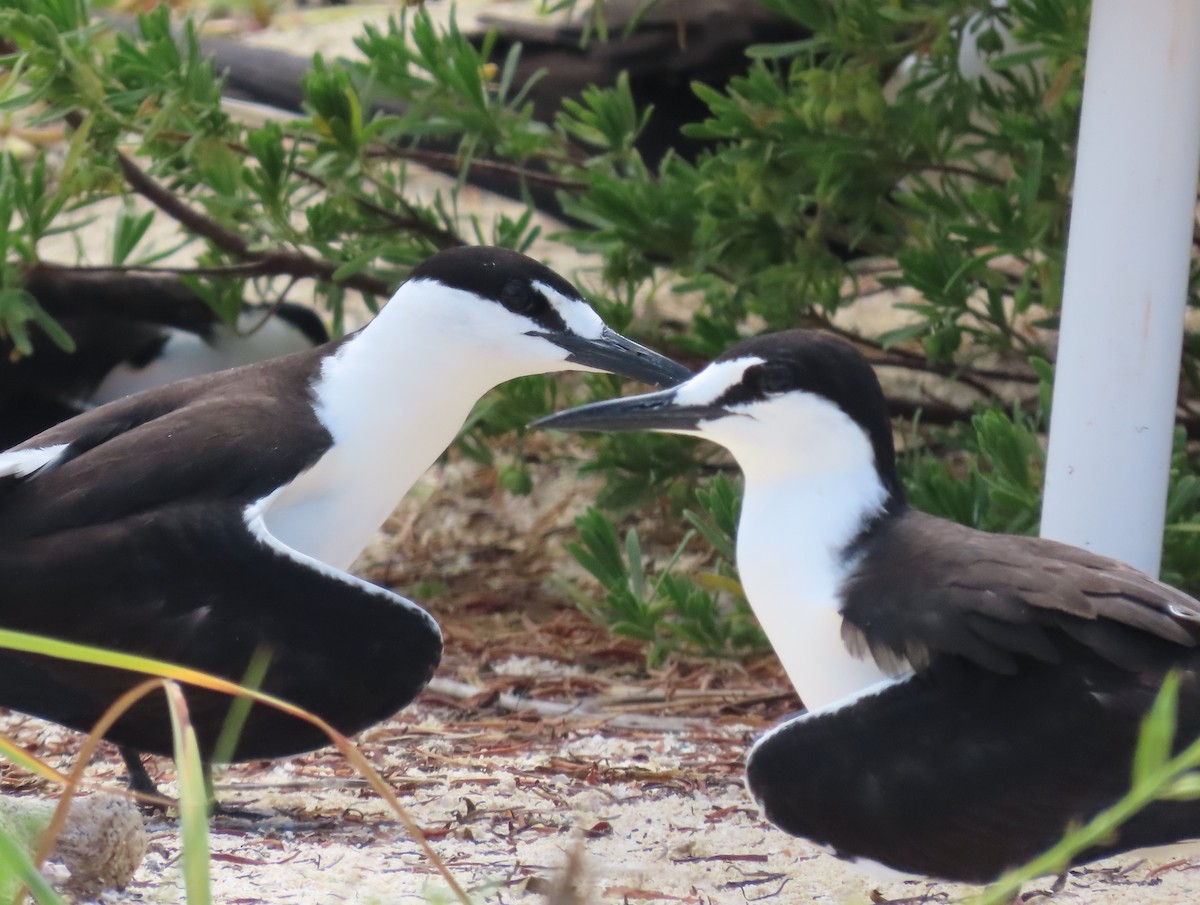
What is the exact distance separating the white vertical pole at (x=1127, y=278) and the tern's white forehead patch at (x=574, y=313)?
940mm

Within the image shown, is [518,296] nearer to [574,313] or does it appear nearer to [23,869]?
[574,313]

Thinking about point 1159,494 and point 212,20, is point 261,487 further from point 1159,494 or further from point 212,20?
point 212,20

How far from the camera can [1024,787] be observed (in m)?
2.52

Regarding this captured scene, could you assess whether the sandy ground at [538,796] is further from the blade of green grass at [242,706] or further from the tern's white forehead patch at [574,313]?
the tern's white forehead patch at [574,313]

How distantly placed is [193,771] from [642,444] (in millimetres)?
2744

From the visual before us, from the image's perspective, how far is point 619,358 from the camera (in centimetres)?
349

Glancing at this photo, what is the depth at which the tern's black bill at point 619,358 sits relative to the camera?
3.48m

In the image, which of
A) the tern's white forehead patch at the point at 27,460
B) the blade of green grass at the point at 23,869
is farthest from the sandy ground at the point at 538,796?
the tern's white forehead patch at the point at 27,460

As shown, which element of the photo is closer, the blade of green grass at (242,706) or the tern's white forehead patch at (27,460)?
the blade of green grass at (242,706)

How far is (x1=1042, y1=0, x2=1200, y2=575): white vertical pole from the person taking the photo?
3.05m

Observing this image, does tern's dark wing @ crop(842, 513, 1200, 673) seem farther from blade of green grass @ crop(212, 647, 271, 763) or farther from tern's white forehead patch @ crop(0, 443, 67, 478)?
tern's white forehead patch @ crop(0, 443, 67, 478)

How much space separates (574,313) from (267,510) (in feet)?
2.49

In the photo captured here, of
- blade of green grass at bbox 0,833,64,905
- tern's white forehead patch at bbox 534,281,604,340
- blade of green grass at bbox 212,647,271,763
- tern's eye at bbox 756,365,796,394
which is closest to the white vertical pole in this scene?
tern's eye at bbox 756,365,796,394

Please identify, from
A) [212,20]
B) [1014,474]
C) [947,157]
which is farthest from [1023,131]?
[212,20]
